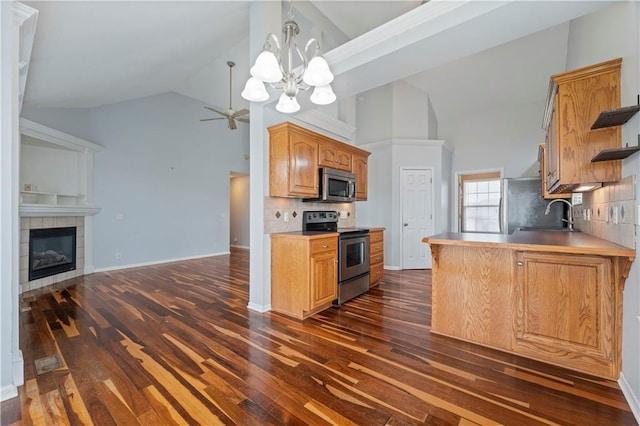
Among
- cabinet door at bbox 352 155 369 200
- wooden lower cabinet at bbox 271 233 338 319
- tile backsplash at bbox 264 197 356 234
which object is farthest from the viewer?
cabinet door at bbox 352 155 369 200

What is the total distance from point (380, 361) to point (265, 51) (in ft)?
8.25

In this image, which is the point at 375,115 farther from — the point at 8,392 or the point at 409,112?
the point at 8,392

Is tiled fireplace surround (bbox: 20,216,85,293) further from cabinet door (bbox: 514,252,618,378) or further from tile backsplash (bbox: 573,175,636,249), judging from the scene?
tile backsplash (bbox: 573,175,636,249)

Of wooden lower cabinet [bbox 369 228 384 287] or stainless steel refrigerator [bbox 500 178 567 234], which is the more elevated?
stainless steel refrigerator [bbox 500 178 567 234]

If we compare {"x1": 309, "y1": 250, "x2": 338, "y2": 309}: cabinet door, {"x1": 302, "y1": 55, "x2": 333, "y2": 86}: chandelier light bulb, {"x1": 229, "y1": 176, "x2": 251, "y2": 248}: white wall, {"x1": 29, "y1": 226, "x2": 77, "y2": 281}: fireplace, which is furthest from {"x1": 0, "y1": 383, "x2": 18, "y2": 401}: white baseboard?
{"x1": 229, "y1": 176, "x2": 251, "y2": 248}: white wall

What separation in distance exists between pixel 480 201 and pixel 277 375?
235 inches

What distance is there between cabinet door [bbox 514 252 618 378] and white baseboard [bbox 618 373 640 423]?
0.29 ft

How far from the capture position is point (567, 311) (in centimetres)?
207

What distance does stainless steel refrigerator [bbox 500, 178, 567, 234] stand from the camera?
412cm

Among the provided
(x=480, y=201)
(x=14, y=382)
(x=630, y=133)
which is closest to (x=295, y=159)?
(x=630, y=133)

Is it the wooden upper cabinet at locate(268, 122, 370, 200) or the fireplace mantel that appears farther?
the fireplace mantel

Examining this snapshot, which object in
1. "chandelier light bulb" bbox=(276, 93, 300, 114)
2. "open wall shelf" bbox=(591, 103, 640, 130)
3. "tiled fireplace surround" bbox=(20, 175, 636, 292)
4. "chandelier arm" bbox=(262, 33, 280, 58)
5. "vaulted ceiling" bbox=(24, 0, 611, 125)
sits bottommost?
"tiled fireplace surround" bbox=(20, 175, 636, 292)

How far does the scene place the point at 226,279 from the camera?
192 inches

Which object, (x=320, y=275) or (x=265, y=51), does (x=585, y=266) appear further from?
(x=265, y=51)
